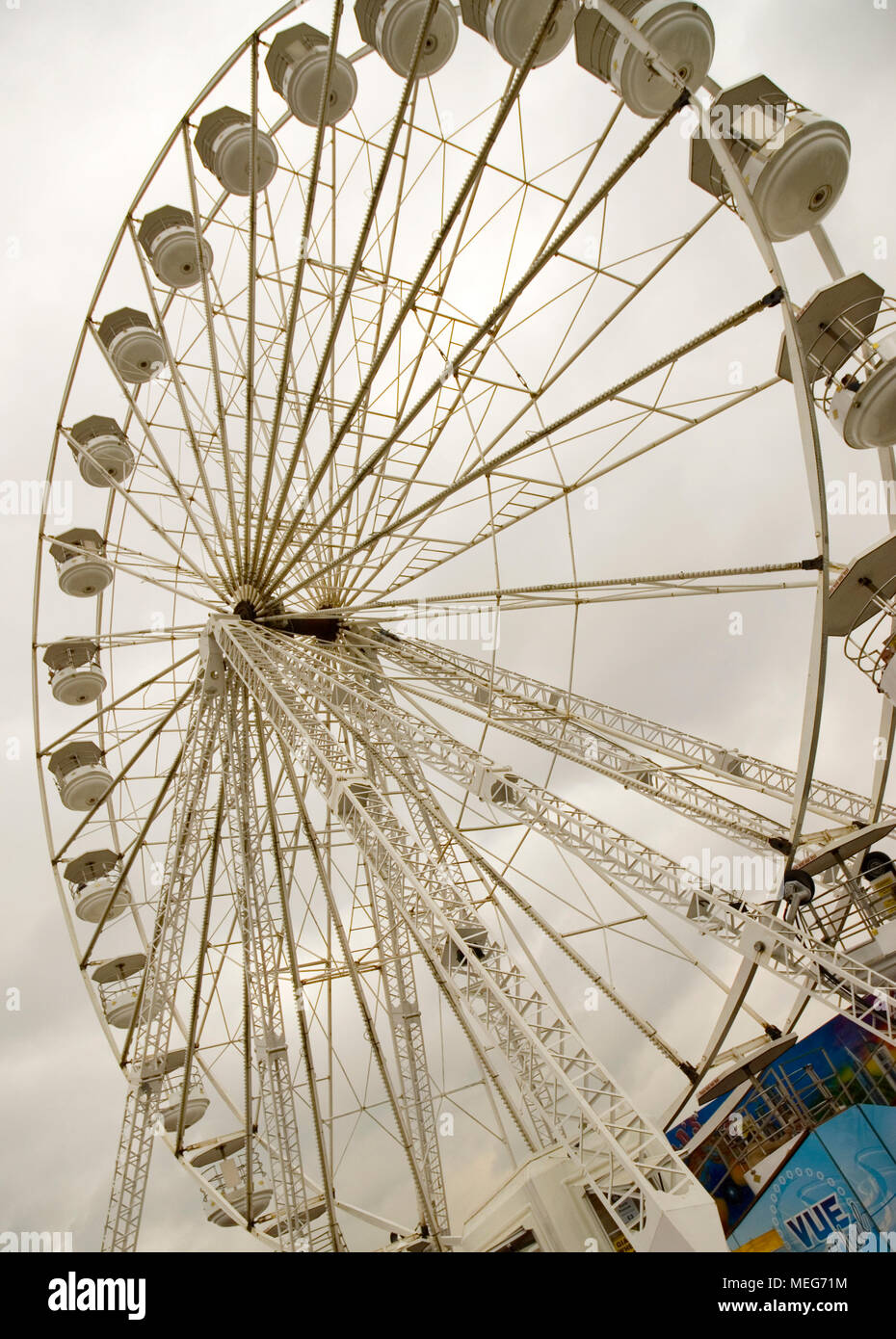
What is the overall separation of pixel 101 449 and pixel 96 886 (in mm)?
10139

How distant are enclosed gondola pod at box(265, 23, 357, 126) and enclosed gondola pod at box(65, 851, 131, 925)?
642 inches

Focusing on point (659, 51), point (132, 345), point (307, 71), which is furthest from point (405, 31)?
point (132, 345)

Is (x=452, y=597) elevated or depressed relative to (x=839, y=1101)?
elevated

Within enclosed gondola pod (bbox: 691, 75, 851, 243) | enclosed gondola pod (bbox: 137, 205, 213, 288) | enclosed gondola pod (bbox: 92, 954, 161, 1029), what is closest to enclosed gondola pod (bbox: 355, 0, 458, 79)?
enclosed gondola pod (bbox: 137, 205, 213, 288)

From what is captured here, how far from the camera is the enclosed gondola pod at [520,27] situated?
11.3 meters

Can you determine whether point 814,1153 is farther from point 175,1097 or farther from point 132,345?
point 132,345

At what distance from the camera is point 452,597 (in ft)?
46.9

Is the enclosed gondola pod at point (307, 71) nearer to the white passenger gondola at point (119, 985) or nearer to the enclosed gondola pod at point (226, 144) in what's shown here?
the enclosed gondola pod at point (226, 144)

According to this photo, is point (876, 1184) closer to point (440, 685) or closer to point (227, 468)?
point (440, 685)

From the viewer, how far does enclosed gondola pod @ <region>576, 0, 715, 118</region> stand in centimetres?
938

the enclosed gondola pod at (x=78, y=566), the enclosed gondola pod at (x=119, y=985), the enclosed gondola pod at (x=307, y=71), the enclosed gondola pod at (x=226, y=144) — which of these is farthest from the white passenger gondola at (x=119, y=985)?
the enclosed gondola pod at (x=307, y=71)

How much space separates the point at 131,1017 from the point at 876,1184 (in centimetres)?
1757

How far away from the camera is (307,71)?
46.8 ft
